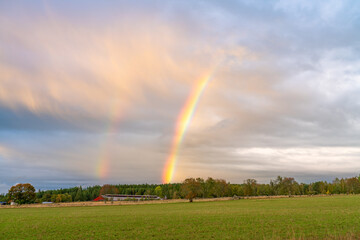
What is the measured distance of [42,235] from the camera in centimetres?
2903

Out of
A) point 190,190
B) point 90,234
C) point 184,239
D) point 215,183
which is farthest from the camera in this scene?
point 215,183

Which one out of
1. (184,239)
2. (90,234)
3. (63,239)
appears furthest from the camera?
(90,234)

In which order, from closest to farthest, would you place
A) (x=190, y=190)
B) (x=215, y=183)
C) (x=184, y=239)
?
(x=184, y=239) → (x=190, y=190) → (x=215, y=183)

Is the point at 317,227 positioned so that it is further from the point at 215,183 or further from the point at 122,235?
the point at 215,183

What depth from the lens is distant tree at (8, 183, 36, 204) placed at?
137 m

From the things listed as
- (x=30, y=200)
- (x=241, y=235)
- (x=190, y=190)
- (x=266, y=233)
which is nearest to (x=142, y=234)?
(x=241, y=235)

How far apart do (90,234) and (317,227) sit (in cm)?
2175

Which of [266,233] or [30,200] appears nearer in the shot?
[266,233]

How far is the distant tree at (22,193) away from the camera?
13666 cm

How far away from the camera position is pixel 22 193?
138875 mm

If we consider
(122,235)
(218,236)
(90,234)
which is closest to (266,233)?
(218,236)

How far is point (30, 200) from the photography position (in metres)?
141

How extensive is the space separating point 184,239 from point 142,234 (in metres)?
5.13

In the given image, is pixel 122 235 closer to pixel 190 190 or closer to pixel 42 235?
pixel 42 235
